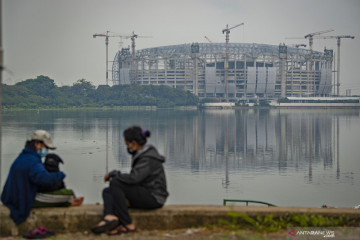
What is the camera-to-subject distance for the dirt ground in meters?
6.82

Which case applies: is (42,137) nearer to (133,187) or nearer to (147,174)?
(133,187)

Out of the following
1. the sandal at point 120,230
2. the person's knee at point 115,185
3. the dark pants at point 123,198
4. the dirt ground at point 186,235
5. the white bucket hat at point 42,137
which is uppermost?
the white bucket hat at point 42,137

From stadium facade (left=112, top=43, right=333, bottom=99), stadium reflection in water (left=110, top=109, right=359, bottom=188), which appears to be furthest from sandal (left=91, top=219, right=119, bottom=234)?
stadium facade (left=112, top=43, right=333, bottom=99)

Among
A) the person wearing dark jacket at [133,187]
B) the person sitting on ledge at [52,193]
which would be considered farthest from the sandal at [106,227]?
the person sitting on ledge at [52,193]

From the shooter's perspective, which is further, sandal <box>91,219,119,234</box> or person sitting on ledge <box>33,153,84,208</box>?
person sitting on ledge <box>33,153,84,208</box>

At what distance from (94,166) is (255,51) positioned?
16553 centimetres

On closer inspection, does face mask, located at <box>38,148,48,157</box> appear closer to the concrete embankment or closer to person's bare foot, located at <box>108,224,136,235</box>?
the concrete embankment

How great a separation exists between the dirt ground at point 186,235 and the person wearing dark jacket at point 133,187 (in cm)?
12

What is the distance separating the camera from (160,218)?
7.23 meters

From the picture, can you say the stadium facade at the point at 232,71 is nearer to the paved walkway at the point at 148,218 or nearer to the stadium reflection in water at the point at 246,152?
the stadium reflection in water at the point at 246,152

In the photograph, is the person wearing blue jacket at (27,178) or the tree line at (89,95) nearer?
the person wearing blue jacket at (27,178)

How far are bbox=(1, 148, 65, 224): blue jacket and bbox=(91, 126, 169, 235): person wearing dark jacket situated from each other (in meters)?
0.79

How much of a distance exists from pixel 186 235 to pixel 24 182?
7.25 ft

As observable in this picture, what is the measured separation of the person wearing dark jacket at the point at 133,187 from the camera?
6957 mm
